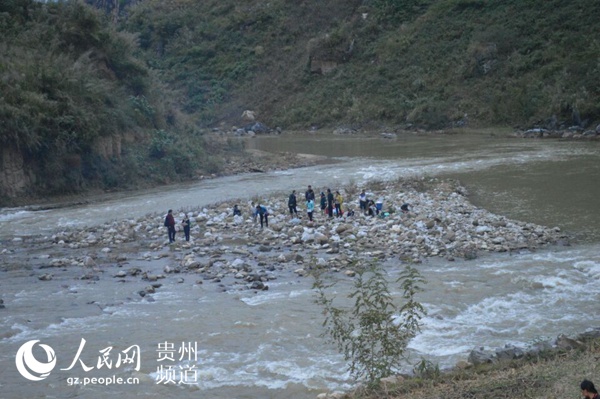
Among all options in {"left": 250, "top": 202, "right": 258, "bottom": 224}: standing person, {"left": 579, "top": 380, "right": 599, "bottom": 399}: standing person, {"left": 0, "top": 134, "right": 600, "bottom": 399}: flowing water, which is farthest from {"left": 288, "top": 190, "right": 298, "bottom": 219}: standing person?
{"left": 579, "top": 380, "right": 599, "bottom": 399}: standing person

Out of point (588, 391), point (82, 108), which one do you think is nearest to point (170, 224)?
point (82, 108)

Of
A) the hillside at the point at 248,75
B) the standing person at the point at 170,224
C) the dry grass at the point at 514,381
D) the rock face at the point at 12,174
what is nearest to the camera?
the dry grass at the point at 514,381

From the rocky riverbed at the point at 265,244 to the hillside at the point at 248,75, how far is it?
9.25 meters

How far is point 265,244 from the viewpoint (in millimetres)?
20375

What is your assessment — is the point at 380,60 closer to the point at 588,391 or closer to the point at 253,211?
the point at 253,211

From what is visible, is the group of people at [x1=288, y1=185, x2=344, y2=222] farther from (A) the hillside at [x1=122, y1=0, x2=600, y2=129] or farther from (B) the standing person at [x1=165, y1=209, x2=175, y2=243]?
(A) the hillside at [x1=122, y1=0, x2=600, y2=129]

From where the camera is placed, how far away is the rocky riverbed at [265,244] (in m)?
17.5

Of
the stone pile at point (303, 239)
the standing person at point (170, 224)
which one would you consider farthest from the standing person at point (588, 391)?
the standing person at point (170, 224)

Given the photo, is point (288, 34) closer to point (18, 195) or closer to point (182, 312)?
point (18, 195)

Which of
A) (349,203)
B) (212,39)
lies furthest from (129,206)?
(212,39)

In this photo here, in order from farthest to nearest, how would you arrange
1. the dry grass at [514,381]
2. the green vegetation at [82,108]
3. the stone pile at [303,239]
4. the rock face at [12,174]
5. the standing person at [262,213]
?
the green vegetation at [82,108] < the rock face at [12,174] < the standing person at [262,213] < the stone pile at [303,239] < the dry grass at [514,381]

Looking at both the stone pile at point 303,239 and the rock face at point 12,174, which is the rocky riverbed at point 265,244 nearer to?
the stone pile at point 303,239

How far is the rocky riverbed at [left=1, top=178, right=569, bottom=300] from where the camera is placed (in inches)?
691

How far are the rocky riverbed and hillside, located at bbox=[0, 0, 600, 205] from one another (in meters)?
9.25
